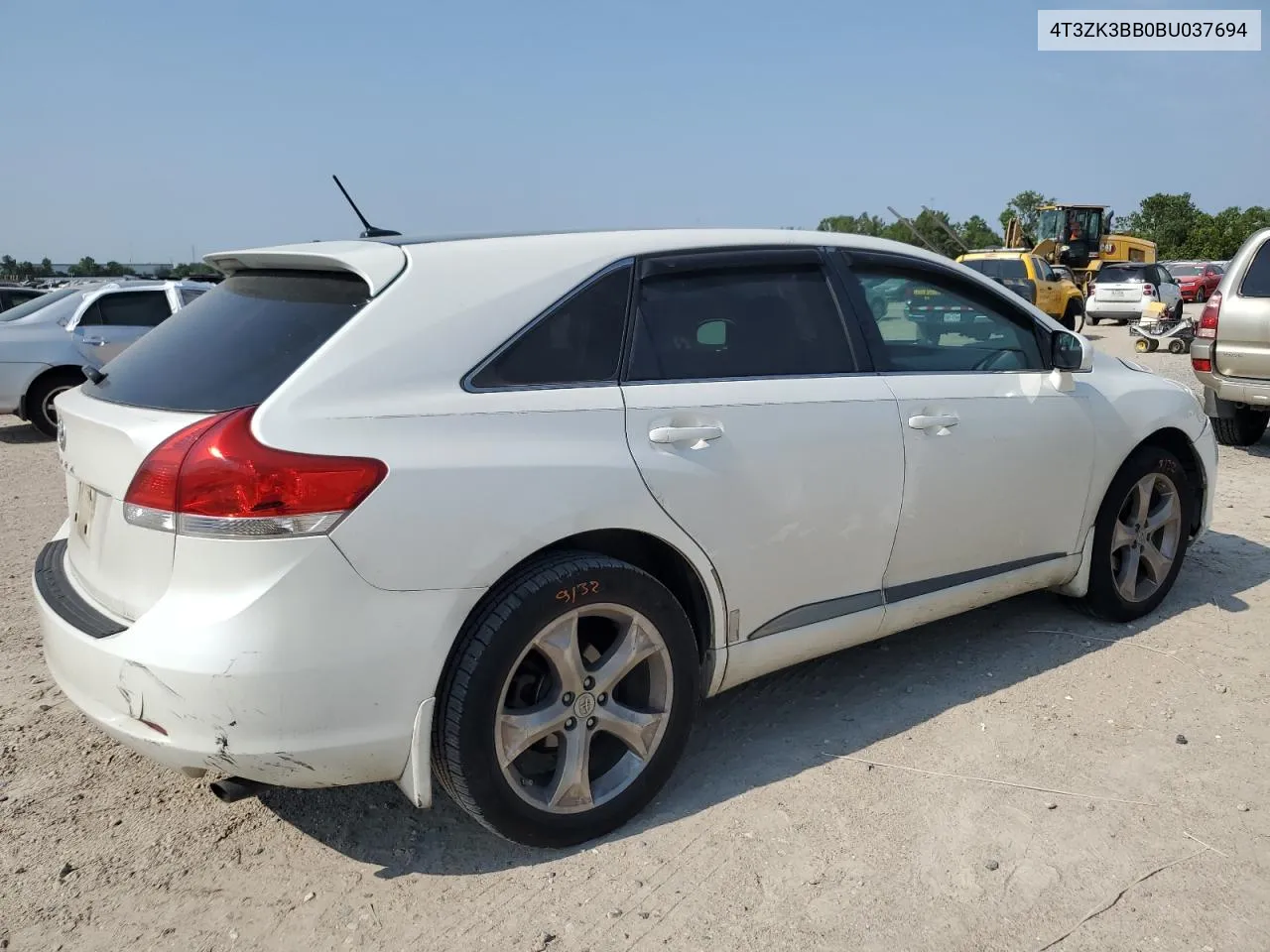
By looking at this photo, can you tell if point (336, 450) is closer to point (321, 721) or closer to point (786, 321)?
point (321, 721)

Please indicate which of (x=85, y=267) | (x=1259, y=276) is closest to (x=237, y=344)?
(x=1259, y=276)

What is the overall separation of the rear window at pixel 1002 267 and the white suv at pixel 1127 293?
4943mm

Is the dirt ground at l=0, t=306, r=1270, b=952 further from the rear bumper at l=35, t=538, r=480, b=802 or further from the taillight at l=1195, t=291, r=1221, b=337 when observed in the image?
the taillight at l=1195, t=291, r=1221, b=337

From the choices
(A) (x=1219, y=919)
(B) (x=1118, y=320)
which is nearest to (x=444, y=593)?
(A) (x=1219, y=919)

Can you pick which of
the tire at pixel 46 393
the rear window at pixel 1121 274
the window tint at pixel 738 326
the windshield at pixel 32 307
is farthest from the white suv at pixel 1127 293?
the window tint at pixel 738 326

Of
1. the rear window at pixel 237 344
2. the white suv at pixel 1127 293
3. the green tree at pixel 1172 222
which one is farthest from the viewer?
the green tree at pixel 1172 222

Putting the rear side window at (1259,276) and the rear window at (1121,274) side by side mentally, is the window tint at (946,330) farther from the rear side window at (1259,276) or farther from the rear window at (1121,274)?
the rear window at (1121,274)

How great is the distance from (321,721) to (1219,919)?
2.24 m

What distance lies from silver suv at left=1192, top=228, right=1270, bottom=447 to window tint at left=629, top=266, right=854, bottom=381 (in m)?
6.01

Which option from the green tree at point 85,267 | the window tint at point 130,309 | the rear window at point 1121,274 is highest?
the green tree at point 85,267

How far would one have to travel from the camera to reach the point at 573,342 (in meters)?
2.88

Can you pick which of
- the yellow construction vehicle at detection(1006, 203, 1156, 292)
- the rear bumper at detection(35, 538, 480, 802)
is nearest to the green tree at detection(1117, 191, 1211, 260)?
the yellow construction vehicle at detection(1006, 203, 1156, 292)

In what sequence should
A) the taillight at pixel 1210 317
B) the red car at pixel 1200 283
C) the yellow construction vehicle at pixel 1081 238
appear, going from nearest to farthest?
the taillight at pixel 1210 317, the red car at pixel 1200 283, the yellow construction vehicle at pixel 1081 238

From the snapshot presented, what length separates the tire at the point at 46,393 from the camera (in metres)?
10.3
